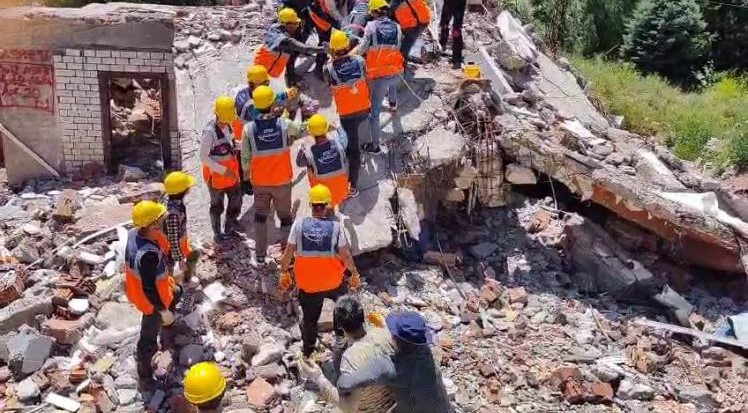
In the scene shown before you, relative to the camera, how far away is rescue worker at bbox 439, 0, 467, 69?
1010 centimetres

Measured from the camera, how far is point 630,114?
14.9 m

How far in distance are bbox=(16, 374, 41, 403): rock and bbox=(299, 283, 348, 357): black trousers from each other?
2.14 m

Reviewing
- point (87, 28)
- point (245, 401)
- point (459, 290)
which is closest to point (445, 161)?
point (459, 290)

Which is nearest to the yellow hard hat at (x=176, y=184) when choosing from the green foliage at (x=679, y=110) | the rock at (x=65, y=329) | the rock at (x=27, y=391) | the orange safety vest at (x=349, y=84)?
the rock at (x=65, y=329)

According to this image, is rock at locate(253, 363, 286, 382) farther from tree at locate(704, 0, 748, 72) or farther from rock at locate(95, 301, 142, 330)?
tree at locate(704, 0, 748, 72)

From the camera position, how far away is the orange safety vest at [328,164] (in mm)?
7184

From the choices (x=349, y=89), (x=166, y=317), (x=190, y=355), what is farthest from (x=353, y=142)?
(x=166, y=317)

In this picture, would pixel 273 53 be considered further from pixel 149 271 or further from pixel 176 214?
pixel 149 271

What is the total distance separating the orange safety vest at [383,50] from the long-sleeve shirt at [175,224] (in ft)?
9.39

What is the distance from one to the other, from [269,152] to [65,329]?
2.30 meters

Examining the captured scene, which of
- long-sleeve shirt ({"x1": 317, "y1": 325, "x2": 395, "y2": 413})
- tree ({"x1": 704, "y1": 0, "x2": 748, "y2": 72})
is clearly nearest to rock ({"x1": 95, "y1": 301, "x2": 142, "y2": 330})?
long-sleeve shirt ({"x1": 317, "y1": 325, "x2": 395, "y2": 413})

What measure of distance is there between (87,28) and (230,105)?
293cm

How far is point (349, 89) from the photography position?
7.95m

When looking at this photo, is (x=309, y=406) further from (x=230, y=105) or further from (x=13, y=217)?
(x=13, y=217)
